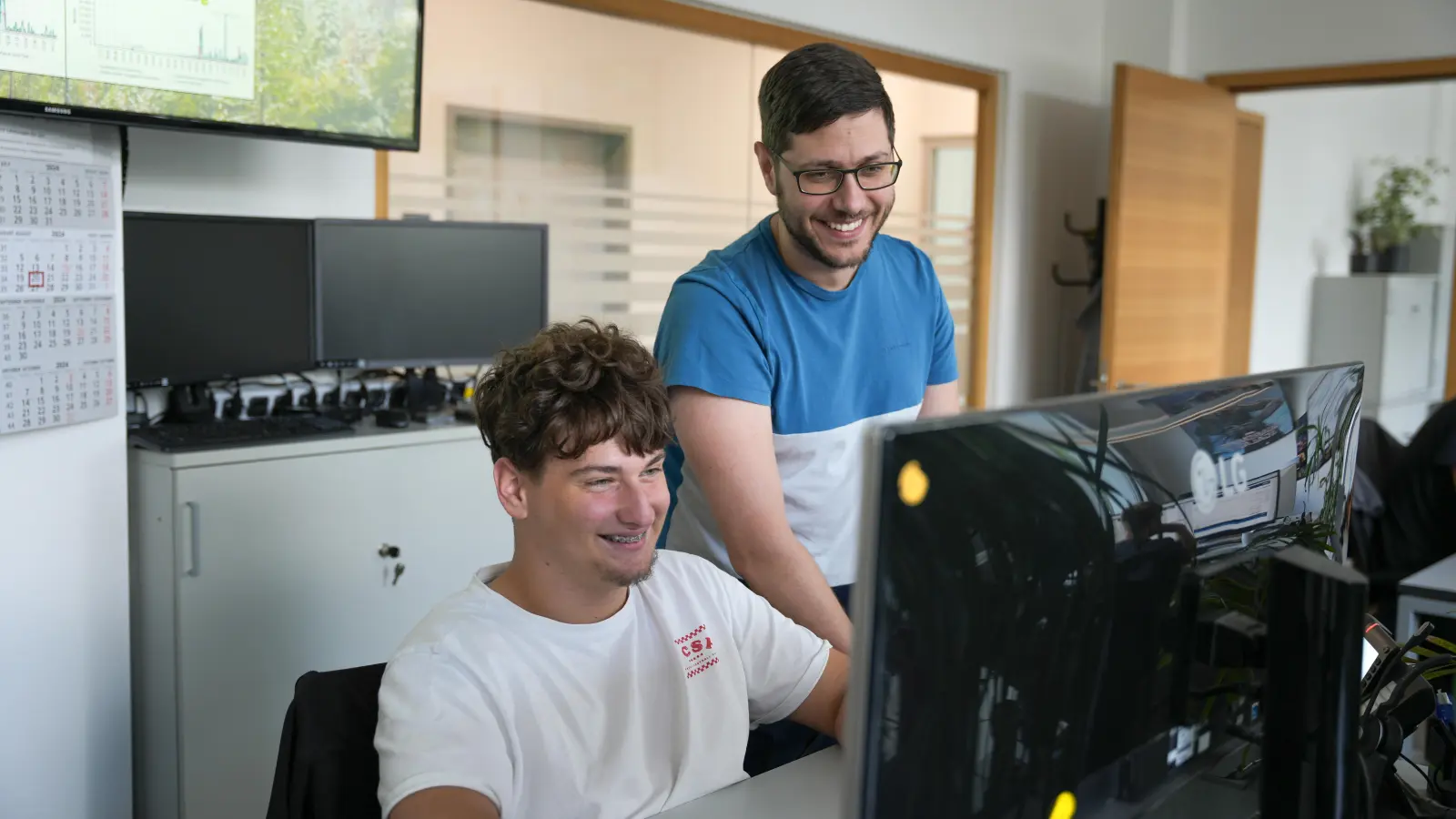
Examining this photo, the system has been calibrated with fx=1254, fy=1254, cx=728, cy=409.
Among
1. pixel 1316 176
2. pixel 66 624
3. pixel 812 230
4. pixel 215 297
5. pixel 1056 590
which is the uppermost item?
pixel 1316 176

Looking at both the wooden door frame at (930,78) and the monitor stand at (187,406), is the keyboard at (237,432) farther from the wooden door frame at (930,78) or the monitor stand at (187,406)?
the wooden door frame at (930,78)

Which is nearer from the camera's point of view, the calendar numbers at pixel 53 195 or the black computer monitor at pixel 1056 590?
the black computer monitor at pixel 1056 590

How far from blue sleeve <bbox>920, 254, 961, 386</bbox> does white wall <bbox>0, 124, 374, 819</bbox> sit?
1.54m

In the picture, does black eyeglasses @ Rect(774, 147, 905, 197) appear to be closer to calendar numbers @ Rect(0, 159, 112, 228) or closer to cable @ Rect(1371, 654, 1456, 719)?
cable @ Rect(1371, 654, 1456, 719)

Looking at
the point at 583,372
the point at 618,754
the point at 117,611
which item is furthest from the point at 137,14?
the point at 618,754

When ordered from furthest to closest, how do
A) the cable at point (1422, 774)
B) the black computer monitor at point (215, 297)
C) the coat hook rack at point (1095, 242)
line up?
the coat hook rack at point (1095, 242) < the black computer monitor at point (215, 297) < the cable at point (1422, 774)

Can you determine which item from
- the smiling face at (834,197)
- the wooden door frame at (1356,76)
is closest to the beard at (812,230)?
the smiling face at (834,197)

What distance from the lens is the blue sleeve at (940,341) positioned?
1.82 meters

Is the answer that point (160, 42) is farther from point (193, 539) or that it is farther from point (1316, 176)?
point (1316, 176)

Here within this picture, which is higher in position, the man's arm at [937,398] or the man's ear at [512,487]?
the man's arm at [937,398]

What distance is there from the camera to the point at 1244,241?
6.74m

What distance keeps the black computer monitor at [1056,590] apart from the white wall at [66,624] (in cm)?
203

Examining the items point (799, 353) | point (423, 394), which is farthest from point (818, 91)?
point (423, 394)

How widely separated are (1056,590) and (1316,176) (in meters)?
7.54
